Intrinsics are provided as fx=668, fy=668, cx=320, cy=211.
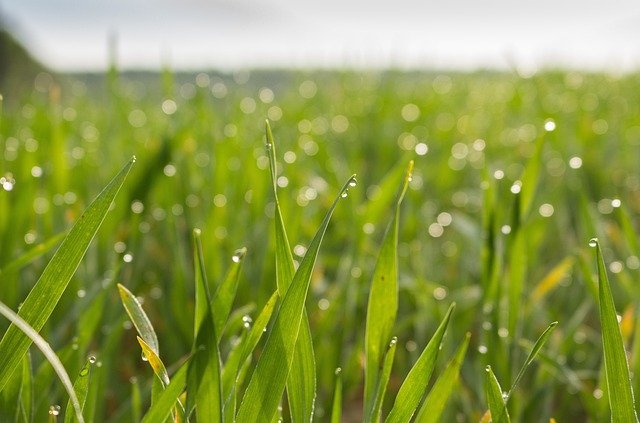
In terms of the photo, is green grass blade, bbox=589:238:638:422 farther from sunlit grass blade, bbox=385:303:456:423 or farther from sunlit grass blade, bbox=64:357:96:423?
sunlit grass blade, bbox=64:357:96:423

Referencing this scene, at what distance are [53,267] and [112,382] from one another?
1.33 feet

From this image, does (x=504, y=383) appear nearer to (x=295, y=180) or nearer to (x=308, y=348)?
(x=308, y=348)

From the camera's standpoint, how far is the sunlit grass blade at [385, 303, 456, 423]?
1.78 feet

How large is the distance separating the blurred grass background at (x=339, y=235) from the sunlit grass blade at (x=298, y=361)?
7.0 inches

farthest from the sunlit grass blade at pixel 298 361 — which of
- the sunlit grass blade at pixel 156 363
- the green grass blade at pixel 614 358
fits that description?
the green grass blade at pixel 614 358

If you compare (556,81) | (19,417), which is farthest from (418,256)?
(556,81)

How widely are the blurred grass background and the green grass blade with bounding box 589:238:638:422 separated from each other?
7.8 inches

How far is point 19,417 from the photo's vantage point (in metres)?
0.61

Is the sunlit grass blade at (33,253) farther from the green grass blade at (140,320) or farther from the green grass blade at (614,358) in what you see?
the green grass blade at (614,358)

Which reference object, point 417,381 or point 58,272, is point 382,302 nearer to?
point 417,381

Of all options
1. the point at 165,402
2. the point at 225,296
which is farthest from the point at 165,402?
the point at 225,296

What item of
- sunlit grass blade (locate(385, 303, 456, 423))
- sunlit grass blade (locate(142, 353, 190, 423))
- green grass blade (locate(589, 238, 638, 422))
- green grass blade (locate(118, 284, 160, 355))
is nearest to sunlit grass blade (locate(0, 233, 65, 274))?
green grass blade (locate(118, 284, 160, 355))

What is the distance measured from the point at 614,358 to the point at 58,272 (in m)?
0.44

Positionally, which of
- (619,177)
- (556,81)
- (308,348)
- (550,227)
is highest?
(556,81)
